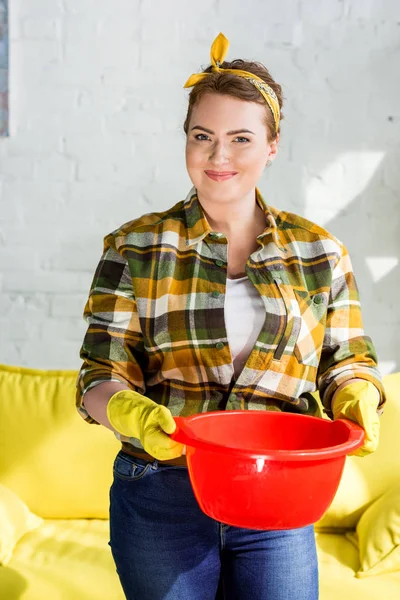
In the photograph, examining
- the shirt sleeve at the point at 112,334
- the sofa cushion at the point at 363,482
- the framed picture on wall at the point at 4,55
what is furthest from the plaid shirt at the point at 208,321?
the framed picture on wall at the point at 4,55

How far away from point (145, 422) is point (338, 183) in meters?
1.79

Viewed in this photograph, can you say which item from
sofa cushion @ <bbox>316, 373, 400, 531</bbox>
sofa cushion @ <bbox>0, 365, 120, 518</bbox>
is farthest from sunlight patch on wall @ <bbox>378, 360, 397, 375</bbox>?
sofa cushion @ <bbox>0, 365, 120, 518</bbox>

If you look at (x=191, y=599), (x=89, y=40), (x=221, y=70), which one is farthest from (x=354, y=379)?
(x=89, y=40)

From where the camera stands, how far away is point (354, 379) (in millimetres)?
1369

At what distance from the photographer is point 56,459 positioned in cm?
213

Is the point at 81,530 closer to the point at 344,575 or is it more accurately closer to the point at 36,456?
the point at 36,456

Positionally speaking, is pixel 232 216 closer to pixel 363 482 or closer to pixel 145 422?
pixel 145 422

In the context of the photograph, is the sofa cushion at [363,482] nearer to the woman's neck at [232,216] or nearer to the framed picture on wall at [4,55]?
the woman's neck at [232,216]

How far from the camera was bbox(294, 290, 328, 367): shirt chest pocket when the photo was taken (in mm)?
1397

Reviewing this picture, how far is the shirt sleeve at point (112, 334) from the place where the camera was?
4.42 ft

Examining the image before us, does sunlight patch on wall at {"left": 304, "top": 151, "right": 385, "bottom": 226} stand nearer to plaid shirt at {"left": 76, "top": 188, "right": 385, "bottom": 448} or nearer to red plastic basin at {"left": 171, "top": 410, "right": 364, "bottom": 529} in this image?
plaid shirt at {"left": 76, "top": 188, "right": 385, "bottom": 448}

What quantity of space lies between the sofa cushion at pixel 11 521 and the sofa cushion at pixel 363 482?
2.65 ft

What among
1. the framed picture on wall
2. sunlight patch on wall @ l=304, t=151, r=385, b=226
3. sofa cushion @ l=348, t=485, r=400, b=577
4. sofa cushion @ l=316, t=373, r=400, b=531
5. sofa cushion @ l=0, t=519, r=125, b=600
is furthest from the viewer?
sunlight patch on wall @ l=304, t=151, r=385, b=226

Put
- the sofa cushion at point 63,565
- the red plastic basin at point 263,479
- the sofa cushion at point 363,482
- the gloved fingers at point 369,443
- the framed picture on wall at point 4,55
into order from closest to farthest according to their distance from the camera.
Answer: the red plastic basin at point 263,479 < the gloved fingers at point 369,443 < the sofa cushion at point 63,565 < the sofa cushion at point 363,482 < the framed picture on wall at point 4,55
